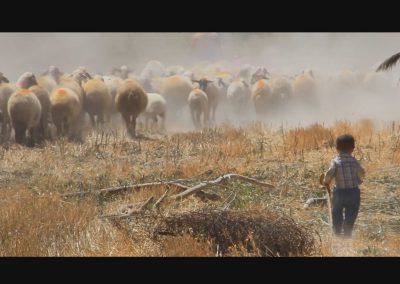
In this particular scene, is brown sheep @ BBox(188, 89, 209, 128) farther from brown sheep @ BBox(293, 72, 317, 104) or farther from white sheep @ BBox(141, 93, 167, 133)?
brown sheep @ BBox(293, 72, 317, 104)

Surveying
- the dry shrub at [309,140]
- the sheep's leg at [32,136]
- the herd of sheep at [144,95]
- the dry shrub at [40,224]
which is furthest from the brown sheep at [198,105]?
the dry shrub at [40,224]

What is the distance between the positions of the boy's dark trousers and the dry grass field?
0.19m

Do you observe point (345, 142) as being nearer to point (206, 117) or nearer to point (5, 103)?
point (5, 103)

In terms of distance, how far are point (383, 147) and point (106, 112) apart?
804 cm

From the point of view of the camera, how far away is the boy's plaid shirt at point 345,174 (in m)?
7.25

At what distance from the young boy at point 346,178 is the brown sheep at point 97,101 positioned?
10784 mm

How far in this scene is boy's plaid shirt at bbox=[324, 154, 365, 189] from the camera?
725 centimetres

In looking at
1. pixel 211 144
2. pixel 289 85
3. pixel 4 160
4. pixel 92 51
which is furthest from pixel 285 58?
pixel 4 160

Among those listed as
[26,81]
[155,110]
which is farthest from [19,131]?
[155,110]

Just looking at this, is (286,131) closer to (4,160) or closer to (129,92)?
(129,92)

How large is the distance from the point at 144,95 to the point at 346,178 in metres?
10.3

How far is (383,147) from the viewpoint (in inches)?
472

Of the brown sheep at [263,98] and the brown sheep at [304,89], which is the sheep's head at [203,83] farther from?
the brown sheep at [304,89]

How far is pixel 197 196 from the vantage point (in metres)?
9.58
